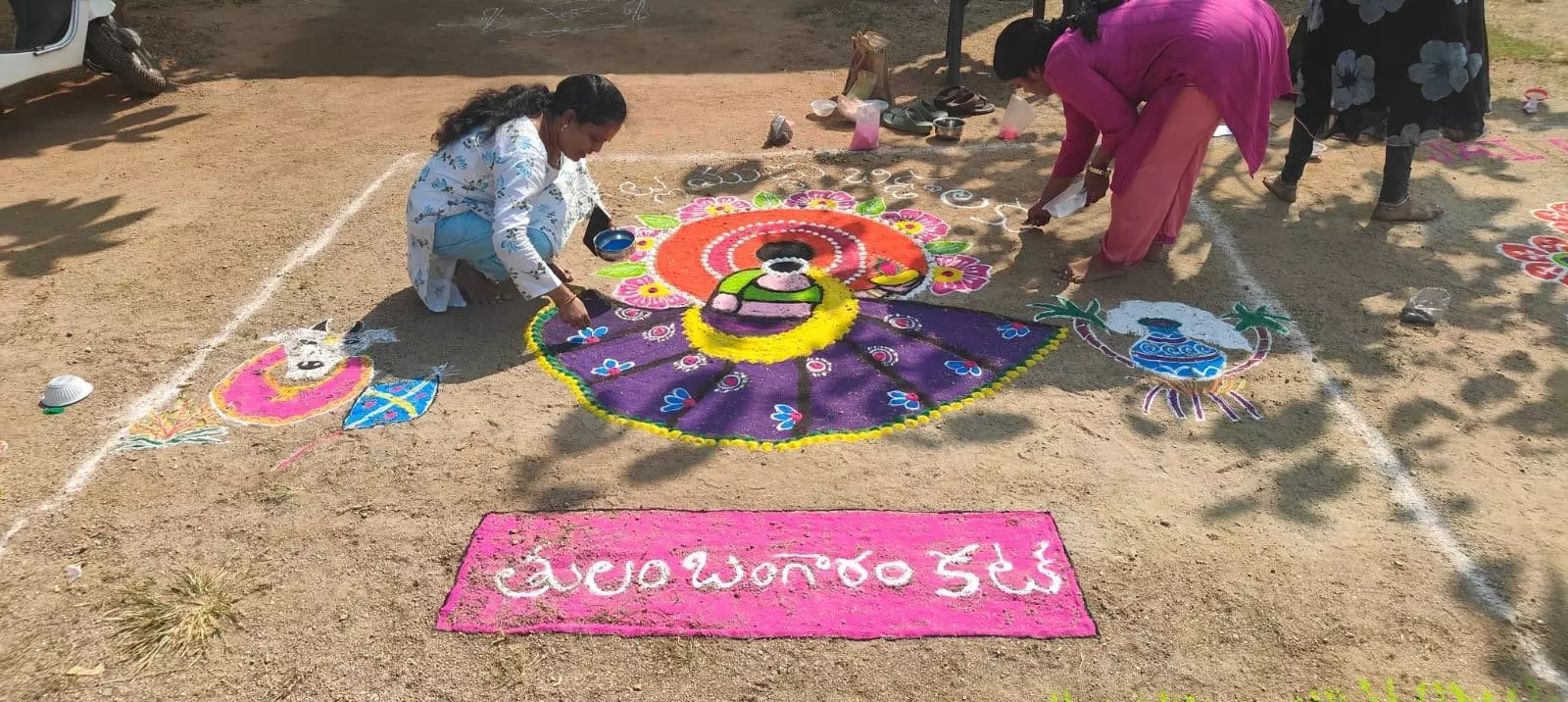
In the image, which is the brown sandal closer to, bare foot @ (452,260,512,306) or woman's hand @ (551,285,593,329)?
bare foot @ (452,260,512,306)

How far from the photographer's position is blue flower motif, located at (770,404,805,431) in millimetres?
3262

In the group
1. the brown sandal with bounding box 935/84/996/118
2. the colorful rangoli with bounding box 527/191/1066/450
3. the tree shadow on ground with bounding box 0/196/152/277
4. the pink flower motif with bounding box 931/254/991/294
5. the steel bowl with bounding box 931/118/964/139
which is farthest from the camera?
the brown sandal with bounding box 935/84/996/118

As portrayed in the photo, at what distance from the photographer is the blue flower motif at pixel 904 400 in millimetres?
3350

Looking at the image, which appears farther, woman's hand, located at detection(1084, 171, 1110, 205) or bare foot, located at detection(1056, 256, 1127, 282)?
woman's hand, located at detection(1084, 171, 1110, 205)

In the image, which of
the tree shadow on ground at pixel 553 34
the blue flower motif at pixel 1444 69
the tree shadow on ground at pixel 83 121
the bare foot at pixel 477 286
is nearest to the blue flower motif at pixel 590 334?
the bare foot at pixel 477 286

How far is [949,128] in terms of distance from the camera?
18.8ft

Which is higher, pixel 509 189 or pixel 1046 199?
pixel 509 189

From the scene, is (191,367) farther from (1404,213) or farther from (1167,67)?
(1404,213)

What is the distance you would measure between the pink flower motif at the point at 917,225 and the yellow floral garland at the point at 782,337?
29.4 inches

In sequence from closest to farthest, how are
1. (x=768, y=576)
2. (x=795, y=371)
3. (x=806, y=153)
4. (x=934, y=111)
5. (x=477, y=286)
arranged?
(x=768, y=576)
(x=795, y=371)
(x=477, y=286)
(x=806, y=153)
(x=934, y=111)

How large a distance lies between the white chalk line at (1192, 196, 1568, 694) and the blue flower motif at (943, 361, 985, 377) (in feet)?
4.01

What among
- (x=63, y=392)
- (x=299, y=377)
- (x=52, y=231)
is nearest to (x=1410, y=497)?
(x=299, y=377)

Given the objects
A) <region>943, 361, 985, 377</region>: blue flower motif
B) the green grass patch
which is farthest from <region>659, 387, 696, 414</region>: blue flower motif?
the green grass patch

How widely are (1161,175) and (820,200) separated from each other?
176 centimetres
